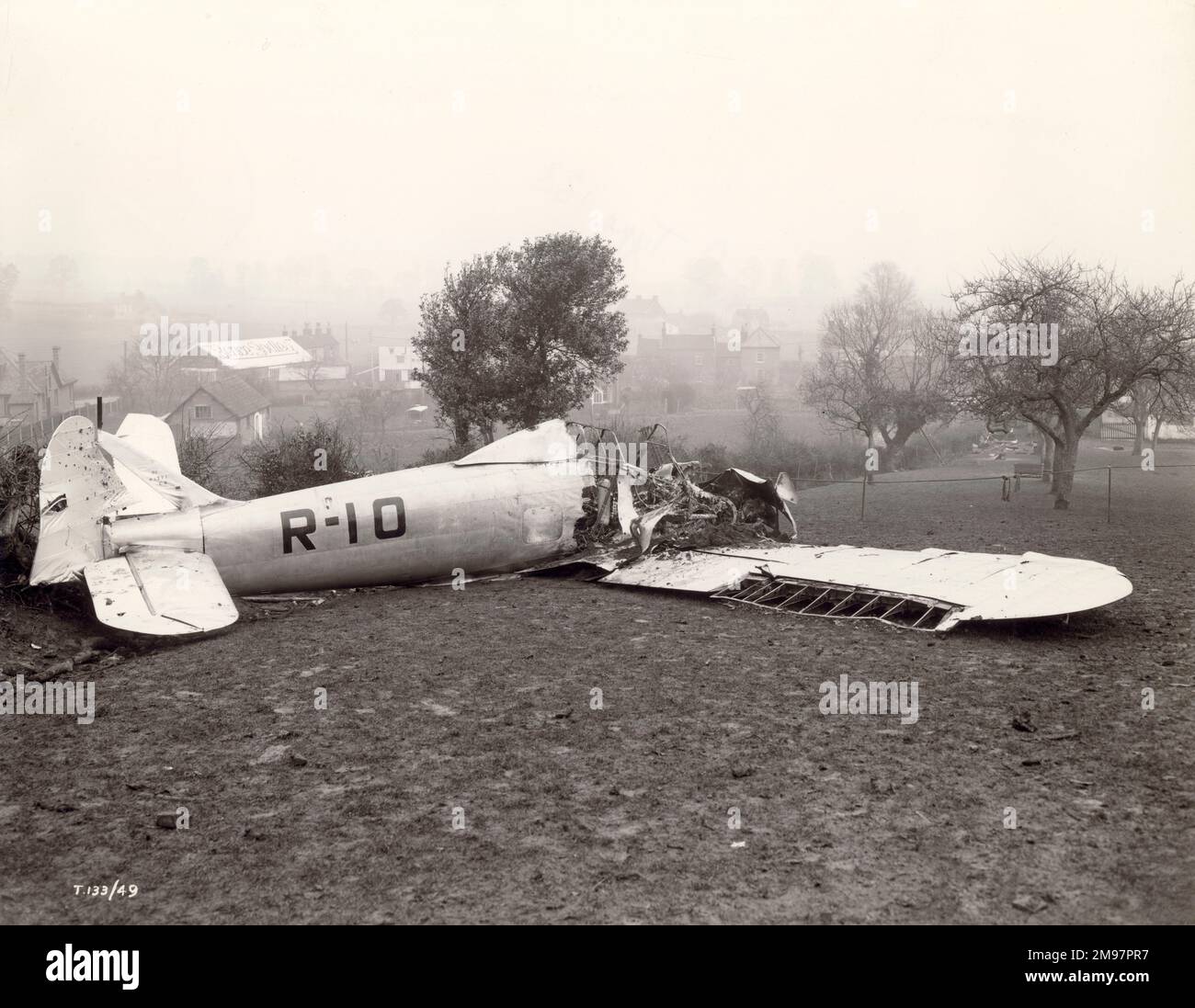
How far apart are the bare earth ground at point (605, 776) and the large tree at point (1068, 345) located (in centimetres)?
1347

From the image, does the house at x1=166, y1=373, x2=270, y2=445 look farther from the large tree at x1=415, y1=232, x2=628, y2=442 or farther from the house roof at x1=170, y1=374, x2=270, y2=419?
the large tree at x1=415, y1=232, x2=628, y2=442

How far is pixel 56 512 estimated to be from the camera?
30.3 ft

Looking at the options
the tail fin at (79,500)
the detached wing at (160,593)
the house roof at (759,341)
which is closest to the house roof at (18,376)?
the tail fin at (79,500)

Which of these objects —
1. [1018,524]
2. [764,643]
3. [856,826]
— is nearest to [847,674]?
[764,643]

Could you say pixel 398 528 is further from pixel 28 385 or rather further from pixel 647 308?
pixel 647 308

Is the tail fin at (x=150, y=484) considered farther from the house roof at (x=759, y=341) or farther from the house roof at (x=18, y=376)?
the house roof at (x=759, y=341)

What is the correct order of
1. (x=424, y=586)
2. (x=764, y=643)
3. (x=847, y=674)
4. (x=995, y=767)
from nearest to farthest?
(x=995, y=767) → (x=847, y=674) → (x=764, y=643) → (x=424, y=586)

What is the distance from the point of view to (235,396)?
44.0 metres

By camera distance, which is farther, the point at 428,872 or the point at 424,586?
the point at 424,586

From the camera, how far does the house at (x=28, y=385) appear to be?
36031 mm

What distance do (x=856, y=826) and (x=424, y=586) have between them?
7898mm

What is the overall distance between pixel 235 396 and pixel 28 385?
28.8 ft

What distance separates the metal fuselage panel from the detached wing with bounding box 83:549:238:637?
2.06 feet
